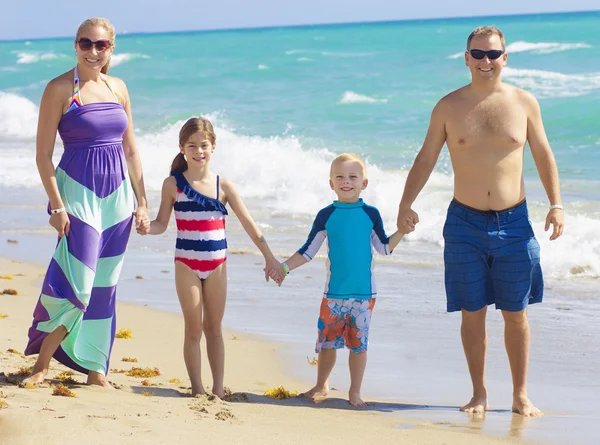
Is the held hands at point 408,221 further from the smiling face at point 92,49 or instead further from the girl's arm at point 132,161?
the smiling face at point 92,49

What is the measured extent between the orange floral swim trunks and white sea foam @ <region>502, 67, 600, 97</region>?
19.7m

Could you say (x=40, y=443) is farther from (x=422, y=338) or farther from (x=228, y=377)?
(x=422, y=338)

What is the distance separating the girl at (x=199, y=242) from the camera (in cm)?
474

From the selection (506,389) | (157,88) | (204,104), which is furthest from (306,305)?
(157,88)

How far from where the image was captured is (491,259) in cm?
476

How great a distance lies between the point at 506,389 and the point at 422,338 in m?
1.08

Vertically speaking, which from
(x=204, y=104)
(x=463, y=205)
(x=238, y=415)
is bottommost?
Answer: (x=238, y=415)

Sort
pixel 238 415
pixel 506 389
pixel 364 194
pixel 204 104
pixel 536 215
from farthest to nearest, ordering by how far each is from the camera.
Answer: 1. pixel 204 104
2. pixel 364 194
3. pixel 536 215
4. pixel 506 389
5. pixel 238 415

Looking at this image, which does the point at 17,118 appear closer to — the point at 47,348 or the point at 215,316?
the point at 47,348

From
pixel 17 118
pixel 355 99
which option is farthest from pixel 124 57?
pixel 355 99

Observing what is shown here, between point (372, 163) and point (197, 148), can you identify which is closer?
point (197, 148)

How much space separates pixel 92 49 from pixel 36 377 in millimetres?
1608

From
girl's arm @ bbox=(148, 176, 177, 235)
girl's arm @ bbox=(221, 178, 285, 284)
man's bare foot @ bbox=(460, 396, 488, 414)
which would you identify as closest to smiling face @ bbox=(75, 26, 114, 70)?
girl's arm @ bbox=(148, 176, 177, 235)

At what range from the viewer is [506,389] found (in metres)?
5.18
